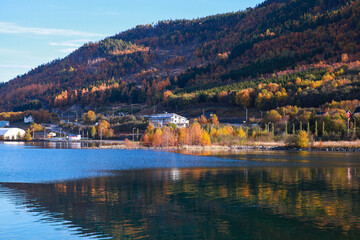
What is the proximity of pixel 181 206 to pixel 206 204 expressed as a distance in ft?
5.88

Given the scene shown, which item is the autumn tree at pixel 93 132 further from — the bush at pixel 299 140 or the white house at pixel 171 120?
the bush at pixel 299 140

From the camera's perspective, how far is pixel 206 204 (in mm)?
27656

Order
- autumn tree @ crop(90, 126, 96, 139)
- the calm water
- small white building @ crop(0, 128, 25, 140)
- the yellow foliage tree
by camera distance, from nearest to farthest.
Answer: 1. the calm water
2. the yellow foliage tree
3. autumn tree @ crop(90, 126, 96, 139)
4. small white building @ crop(0, 128, 25, 140)

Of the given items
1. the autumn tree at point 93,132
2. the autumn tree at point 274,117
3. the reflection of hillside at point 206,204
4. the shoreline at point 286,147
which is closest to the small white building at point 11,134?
the autumn tree at point 93,132

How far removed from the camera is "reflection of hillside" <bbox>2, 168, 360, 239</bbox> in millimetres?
21453

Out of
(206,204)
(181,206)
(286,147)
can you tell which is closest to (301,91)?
(286,147)

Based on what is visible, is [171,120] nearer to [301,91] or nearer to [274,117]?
[274,117]

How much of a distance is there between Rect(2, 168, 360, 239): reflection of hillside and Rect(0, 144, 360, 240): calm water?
2.0 inches

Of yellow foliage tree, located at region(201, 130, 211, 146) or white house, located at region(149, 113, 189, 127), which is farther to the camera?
white house, located at region(149, 113, 189, 127)

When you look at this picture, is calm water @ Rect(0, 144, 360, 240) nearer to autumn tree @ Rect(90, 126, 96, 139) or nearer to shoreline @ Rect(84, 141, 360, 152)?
shoreline @ Rect(84, 141, 360, 152)

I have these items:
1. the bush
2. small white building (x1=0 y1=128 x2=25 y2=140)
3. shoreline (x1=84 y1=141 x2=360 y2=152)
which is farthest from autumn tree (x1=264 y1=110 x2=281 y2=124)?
small white building (x1=0 y1=128 x2=25 y2=140)

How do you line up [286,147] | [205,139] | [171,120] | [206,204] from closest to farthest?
1. [206,204]
2. [286,147]
3. [205,139]
4. [171,120]

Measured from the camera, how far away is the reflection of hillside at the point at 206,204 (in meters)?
21.5

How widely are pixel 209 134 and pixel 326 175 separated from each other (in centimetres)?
7277
